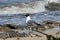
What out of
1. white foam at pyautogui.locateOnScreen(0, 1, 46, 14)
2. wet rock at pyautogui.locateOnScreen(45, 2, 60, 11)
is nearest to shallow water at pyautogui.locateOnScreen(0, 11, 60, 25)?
white foam at pyautogui.locateOnScreen(0, 1, 46, 14)

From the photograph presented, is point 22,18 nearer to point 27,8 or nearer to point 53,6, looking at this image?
point 27,8

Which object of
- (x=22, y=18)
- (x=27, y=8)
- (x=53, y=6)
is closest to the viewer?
(x=22, y=18)

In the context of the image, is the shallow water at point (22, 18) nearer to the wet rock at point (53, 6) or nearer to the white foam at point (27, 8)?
the white foam at point (27, 8)

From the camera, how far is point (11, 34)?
6375mm

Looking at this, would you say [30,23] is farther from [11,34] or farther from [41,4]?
[41,4]

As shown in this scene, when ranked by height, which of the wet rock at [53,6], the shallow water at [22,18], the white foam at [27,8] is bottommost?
the wet rock at [53,6]

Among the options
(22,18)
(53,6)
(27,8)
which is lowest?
(53,6)

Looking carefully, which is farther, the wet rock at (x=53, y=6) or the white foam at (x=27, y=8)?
the wet rock at (x=53, y=6)

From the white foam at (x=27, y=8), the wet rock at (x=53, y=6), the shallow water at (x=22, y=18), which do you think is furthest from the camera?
the wet rock at (x=53, y=6)

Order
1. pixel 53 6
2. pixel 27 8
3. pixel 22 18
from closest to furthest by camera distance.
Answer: pixel 22 18, pixel 27 8, pixel 53 6

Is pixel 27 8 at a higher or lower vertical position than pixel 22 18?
lower

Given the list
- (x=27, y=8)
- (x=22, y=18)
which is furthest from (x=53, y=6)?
(x=22, y=18)

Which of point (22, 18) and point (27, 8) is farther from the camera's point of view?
point (27, 8)

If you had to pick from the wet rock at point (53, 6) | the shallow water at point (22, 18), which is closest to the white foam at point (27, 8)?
the wet rock at point (53, 6)
